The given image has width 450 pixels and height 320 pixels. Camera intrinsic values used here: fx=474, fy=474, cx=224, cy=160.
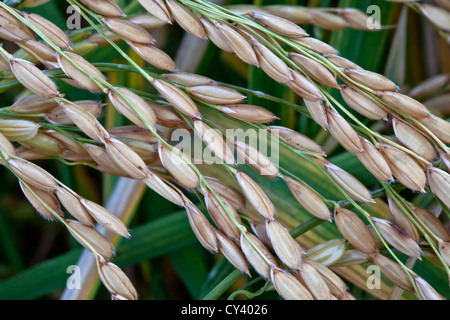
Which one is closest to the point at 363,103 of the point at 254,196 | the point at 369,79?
the point at 369,79

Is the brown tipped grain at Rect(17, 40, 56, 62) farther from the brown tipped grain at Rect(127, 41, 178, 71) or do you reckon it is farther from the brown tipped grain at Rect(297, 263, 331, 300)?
the brown tipped grain at Rect(297, 263, 331, 300)

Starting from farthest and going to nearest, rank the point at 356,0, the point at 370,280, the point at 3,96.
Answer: the point at 3,96 → the point at 356,0 → the point at 370,280

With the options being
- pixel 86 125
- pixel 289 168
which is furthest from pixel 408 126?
pixel 86 125

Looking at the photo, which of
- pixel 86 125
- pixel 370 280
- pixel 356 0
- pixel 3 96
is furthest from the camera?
pixel 3 96

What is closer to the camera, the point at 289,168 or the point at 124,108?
the point at 124,108

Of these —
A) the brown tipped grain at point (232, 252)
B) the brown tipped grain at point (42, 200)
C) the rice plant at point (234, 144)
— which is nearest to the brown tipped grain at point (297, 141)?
the rice plant at point (234, 144)
